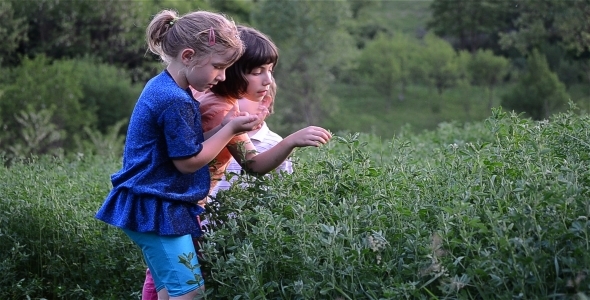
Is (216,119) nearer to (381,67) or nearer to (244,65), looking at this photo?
(244,65)

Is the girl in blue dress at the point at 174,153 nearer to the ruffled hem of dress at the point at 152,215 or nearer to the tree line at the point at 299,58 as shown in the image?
the ruffled hem of dress at the point at 152,215

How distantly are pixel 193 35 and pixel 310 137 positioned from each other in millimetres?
679

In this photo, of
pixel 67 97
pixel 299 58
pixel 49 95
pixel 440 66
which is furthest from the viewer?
pixel 440 66

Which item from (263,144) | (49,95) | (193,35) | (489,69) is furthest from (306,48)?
(193,35)

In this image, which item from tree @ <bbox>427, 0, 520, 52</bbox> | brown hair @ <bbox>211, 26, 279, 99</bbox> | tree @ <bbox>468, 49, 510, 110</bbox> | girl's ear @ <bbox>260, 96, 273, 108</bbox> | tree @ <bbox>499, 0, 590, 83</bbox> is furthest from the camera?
tree @ <bbox>427, 0, 520, 52</bbox>

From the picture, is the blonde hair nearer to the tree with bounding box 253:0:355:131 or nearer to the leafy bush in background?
the leafy bush in background

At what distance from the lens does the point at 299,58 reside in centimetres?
3738

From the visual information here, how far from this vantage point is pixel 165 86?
3471 millimetres

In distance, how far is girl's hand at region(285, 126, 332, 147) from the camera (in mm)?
3428

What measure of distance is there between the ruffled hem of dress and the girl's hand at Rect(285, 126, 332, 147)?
0.53 metres

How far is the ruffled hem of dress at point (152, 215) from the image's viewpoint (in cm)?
340

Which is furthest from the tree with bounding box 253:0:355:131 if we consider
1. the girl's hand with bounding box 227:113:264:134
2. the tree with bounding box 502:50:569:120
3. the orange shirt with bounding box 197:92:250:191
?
the girl's hand with bounding box 227:113:264:134

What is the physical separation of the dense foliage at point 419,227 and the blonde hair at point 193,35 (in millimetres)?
640

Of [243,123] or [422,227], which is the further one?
[243,123]
